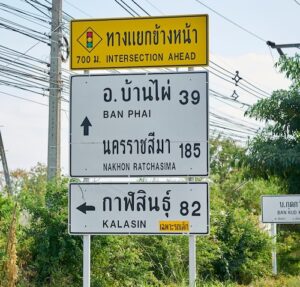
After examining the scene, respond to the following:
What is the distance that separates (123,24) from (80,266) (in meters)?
4.87

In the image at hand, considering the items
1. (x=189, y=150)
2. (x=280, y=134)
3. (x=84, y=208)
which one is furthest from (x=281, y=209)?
(x=84, y=208)

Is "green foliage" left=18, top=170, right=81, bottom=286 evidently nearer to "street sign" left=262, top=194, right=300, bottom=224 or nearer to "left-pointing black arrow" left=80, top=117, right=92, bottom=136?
"left-pointing black arrow" left=80, top=117, right=92, bottom=136

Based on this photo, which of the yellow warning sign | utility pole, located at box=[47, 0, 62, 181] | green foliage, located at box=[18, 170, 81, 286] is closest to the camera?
the yellow warning sign

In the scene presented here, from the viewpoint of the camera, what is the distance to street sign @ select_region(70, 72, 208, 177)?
8.30 metres

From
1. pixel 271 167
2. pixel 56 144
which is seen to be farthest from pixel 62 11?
pixel 271 167

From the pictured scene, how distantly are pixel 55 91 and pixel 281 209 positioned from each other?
6.20m

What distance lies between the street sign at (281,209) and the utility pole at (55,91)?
16.5 feet

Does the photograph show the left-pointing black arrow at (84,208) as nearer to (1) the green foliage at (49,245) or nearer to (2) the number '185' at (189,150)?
(2) the number '185' at (189,150)

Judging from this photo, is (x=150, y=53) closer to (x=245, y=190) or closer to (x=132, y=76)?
(x=132, y=76)

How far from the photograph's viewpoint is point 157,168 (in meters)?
8.34

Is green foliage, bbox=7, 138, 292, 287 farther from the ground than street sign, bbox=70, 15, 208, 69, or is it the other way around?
street sign, bbox=70, 15, 208, 69

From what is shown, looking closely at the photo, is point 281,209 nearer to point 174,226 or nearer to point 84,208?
point 174,226

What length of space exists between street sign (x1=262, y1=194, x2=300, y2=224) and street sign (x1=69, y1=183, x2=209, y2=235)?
11031mm

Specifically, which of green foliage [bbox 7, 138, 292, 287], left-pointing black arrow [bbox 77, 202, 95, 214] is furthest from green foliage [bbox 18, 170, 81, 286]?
left-pointing black arrow [bbox 77, 202, 95, 214]
